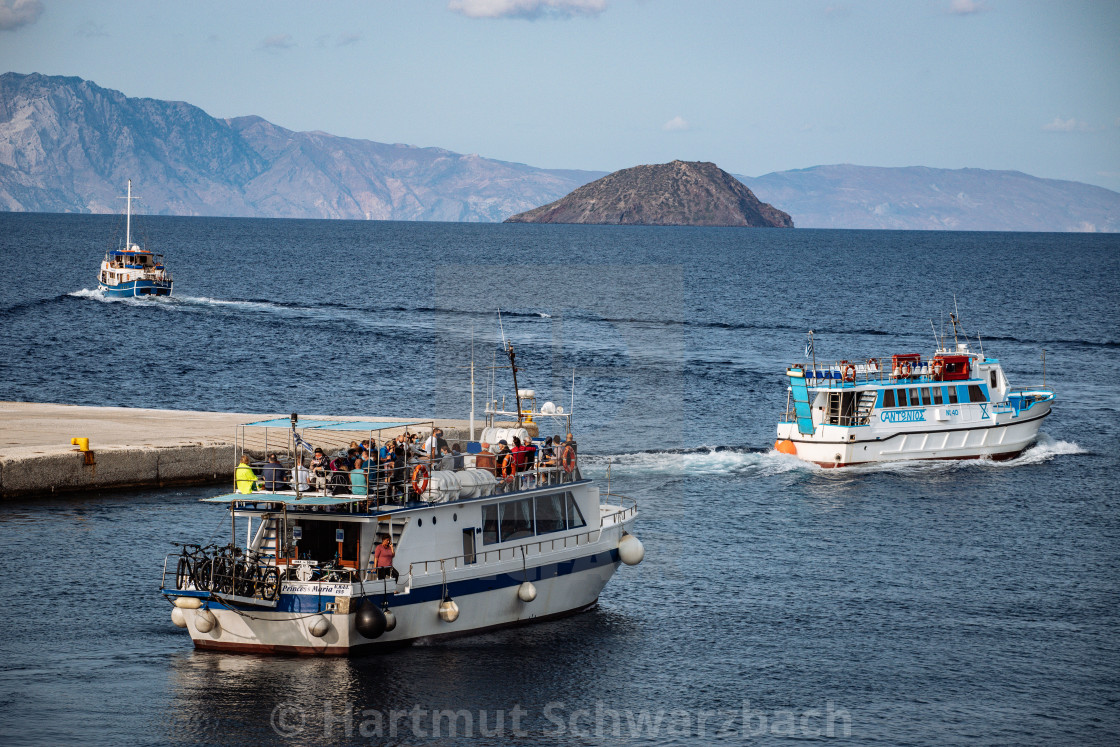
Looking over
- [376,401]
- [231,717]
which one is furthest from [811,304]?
[231,717]

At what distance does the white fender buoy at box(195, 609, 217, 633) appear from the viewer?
2820 centimetres

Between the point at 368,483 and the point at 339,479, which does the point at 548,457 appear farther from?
the point at 339,479

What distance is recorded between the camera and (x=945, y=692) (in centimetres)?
2809

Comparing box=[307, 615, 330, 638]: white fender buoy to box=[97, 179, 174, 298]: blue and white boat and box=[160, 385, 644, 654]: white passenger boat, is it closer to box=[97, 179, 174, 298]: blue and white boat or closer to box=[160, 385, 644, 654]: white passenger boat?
box=[160, 385, 644, 654]: white passenger boat

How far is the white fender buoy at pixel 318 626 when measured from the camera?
27719 millimetres

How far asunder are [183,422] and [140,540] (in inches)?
638

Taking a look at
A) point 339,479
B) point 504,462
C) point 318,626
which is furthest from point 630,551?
point 318,626

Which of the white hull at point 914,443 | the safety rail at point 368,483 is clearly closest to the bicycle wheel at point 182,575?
the safety rail at point 368,483

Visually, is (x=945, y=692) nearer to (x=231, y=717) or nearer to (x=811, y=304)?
(x=231, y=717)

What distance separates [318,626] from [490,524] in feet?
17.7

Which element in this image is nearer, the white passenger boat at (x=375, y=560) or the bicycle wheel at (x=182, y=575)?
the white passenger boat at (x=375, y=560)

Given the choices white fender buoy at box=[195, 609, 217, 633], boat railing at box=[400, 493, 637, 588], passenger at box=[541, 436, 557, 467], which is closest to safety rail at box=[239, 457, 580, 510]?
boat railing at box=[400, 493, 637, 588]

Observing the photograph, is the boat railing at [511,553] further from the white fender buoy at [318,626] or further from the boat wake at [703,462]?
the boat wake at [703,462]

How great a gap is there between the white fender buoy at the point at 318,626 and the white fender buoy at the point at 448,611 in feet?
9.03
